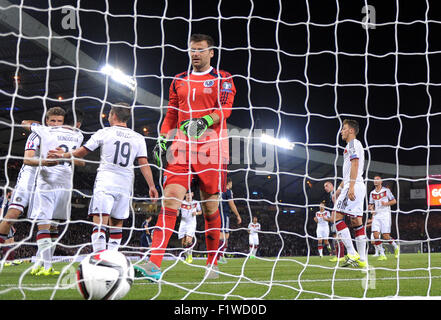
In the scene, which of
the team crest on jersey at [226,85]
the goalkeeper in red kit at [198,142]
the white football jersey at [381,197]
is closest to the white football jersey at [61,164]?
the goalkeeper in red kit at [198,142]

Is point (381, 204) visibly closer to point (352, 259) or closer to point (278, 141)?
point (352, 259)

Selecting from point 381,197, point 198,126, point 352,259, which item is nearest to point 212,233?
point 198,126

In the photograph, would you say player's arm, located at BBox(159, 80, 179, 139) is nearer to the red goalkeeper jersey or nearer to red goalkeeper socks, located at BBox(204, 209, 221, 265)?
the red goalkeeper jersey

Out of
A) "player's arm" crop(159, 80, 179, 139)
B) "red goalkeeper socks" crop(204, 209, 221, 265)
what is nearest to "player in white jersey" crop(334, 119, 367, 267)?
"red goalkeeper socks" crop(204, 209, 221, 265)

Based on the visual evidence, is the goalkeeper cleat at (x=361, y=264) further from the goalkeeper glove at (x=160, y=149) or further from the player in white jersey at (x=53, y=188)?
the player in white jersey at (x=53, y=188)

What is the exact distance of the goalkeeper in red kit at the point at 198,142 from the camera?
3752 millimetres

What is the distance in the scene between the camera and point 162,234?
11.7 feet

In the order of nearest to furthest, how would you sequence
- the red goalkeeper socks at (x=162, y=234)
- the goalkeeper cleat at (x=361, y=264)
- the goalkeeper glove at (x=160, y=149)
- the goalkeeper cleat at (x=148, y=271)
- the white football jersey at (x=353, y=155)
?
the goalkeeper cleat at (x=148, y=271), the red goalkeeper socks at (x=162, y=234), the goalkeeper glove at (x=160, y=149), the white football jersey at (x=353, y=155), the goalkeeper cleat at (x=361, y=264)

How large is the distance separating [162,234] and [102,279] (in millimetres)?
996

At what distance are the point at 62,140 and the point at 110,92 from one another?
11893 millimetres

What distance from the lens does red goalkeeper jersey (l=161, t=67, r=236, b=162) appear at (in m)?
3.95

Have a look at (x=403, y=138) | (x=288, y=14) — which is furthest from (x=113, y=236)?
(x=403, y=138)
